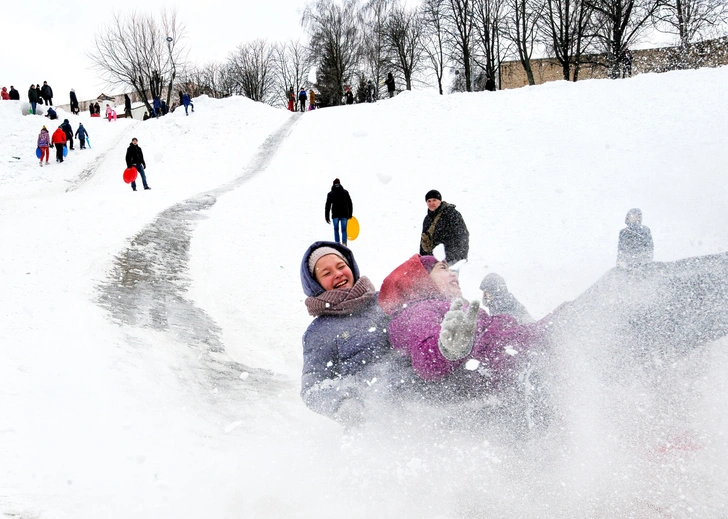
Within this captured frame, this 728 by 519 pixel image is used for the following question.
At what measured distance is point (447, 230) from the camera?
611cm

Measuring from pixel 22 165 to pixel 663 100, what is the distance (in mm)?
21893

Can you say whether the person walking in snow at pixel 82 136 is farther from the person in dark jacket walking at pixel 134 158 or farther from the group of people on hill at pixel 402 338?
the group of people on hill at pixel 402 338

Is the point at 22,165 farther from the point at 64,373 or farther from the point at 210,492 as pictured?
the point at 210,492

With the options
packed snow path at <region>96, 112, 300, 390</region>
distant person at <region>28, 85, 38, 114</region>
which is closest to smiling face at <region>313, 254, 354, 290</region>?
packed snow path at <region>96, 112, 300, 390</region>

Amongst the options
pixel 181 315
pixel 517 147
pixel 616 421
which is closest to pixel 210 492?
pixel 616 421

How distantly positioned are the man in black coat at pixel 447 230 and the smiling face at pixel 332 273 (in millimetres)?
2940

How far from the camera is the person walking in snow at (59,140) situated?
20.1 metres

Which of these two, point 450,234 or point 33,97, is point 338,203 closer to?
point 450,234

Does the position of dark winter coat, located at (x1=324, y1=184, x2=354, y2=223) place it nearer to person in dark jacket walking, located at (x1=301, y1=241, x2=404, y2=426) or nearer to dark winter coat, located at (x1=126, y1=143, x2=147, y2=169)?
person in dark jacket walking, located at (x1=301, y1=241, x2=404, y2=426)

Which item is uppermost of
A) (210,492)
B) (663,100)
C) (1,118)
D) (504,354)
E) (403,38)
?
(403,38)

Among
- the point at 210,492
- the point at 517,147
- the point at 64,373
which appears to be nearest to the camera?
the point at 210,492

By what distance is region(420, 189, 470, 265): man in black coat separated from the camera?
6102mm

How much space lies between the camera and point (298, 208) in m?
12.7

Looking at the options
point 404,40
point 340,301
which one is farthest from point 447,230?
point 404,40
